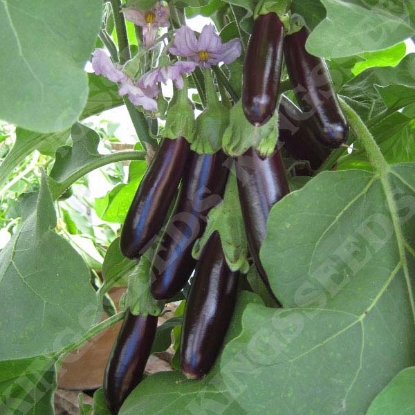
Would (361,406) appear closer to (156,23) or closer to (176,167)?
(176,167)

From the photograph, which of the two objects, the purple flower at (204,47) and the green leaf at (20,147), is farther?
the green leaf at (20,147)

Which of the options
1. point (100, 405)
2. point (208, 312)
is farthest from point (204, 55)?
point (100, 405)

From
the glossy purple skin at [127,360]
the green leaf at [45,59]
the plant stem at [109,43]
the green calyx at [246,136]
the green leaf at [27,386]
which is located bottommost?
the green leaf at [27,386]

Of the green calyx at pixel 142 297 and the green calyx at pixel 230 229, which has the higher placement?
the green calyx at pixel 230 229

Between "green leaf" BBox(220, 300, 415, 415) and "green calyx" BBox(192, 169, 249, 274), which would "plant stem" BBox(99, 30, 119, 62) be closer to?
"green calyx" BBox(192, 169, 249, 274)

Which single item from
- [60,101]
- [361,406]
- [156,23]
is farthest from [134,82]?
[361,406]

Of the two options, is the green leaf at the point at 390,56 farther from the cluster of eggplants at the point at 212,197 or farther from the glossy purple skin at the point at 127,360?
the glossy purple skin at the point at 127,360

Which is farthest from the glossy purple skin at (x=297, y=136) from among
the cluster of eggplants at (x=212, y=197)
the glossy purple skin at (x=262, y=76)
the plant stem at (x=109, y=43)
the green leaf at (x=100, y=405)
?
the green leaf at (x=100, y=405)
